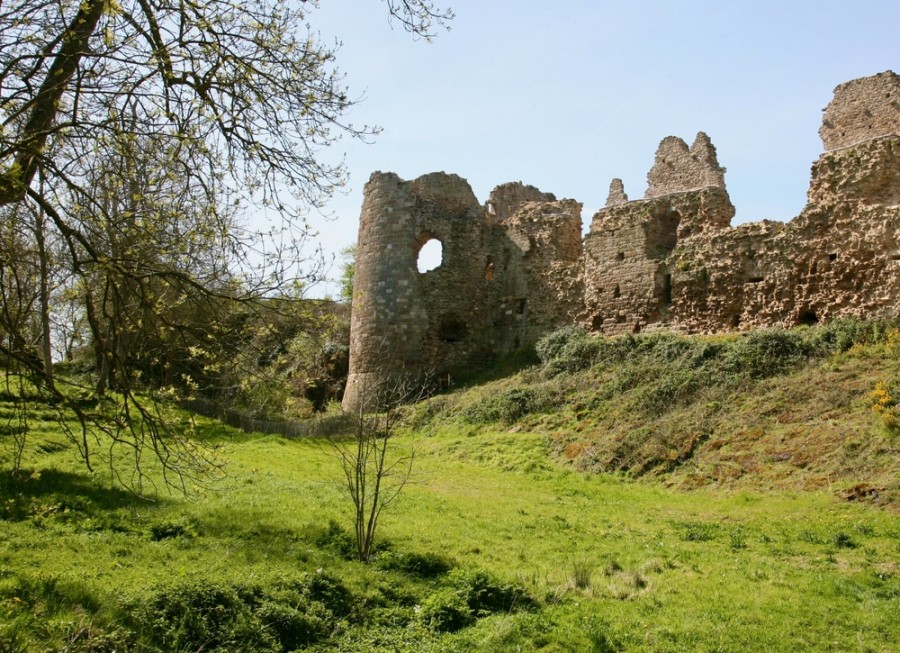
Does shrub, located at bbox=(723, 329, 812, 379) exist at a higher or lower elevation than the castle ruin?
lower

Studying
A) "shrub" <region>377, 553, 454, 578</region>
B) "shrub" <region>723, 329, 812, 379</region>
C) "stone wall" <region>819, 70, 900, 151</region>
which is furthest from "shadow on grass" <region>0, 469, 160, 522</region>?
"stone wall" <region>819, 70, 900, 151</region>

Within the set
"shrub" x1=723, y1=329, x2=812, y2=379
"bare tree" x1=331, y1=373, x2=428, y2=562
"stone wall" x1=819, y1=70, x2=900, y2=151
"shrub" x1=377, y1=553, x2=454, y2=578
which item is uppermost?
"stone wall" x1=819, y1=70, x2=900, y2=151

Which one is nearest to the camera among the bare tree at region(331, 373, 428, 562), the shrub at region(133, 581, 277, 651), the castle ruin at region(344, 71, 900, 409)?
the shrub at region(133, 581, 277, 651)

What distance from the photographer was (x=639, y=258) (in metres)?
20.2

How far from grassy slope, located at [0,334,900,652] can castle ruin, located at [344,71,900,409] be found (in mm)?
3274

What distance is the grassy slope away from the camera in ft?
21.6

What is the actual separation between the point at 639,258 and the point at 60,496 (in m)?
14.5

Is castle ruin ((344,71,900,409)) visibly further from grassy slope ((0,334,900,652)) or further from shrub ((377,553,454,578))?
shrub ((377,553,454,578))

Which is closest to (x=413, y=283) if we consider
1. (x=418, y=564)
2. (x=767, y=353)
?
(x=767, y=353)

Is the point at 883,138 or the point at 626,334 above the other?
the point at 883,138

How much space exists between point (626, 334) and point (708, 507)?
862 cm

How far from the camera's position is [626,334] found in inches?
759

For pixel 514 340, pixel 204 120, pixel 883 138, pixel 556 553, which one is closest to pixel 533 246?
pixel 514 340

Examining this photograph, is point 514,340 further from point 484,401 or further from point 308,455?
point 308,455
